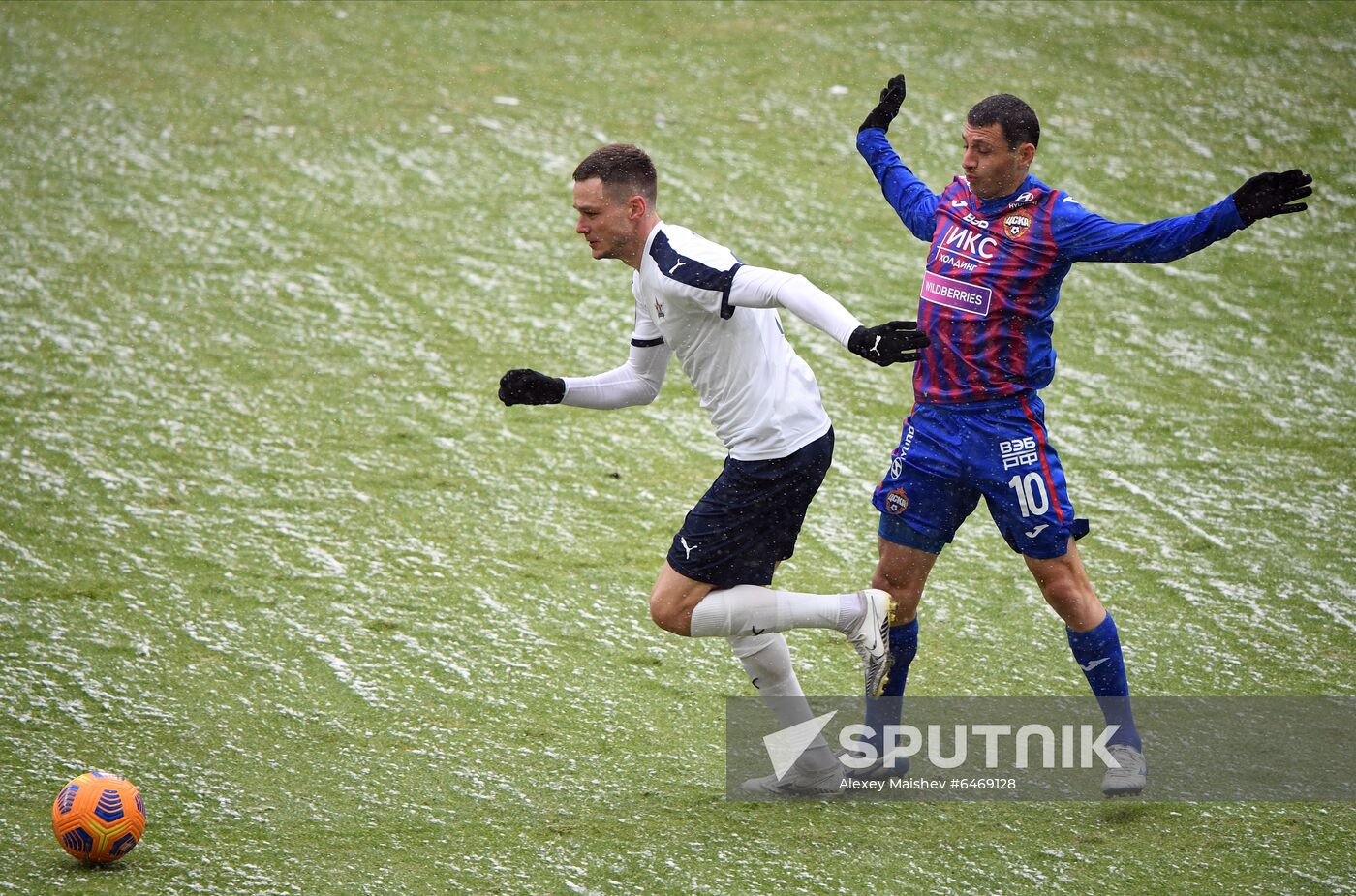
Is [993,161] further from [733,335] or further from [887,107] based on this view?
[733,335]

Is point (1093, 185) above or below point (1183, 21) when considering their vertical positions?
below

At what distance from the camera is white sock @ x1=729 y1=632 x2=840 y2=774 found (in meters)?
4.33

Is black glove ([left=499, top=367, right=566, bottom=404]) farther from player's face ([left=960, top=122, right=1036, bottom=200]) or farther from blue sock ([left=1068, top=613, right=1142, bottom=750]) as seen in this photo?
blue sock ([left=1068, top=613, right=1142, bottom=750])

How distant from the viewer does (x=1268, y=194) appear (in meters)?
3.74

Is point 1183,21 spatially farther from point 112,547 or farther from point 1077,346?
point 112,547

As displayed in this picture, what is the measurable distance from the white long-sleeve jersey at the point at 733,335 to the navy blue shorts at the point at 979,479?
0.34 metres

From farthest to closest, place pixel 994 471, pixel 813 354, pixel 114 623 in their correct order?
1. pixel 813 354
2. pixel 114 623
3. pixel 994 471

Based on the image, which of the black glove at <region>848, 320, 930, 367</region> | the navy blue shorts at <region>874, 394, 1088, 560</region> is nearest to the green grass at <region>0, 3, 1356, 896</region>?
the navy blue shorts at <region>874, 394, 1088, 560</region>

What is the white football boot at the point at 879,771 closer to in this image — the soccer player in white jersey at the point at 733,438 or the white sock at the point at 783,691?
the white sock at the point at 783,691

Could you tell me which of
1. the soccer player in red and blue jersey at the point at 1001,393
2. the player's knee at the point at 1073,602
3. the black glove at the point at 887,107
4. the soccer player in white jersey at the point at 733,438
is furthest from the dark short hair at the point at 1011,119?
the player's knee at the point at 1073,602

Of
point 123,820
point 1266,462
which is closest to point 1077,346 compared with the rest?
point 1266,462

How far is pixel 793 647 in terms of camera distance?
17.6 ft

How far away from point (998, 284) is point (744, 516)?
3.55 feet

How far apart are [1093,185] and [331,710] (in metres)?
7.23
